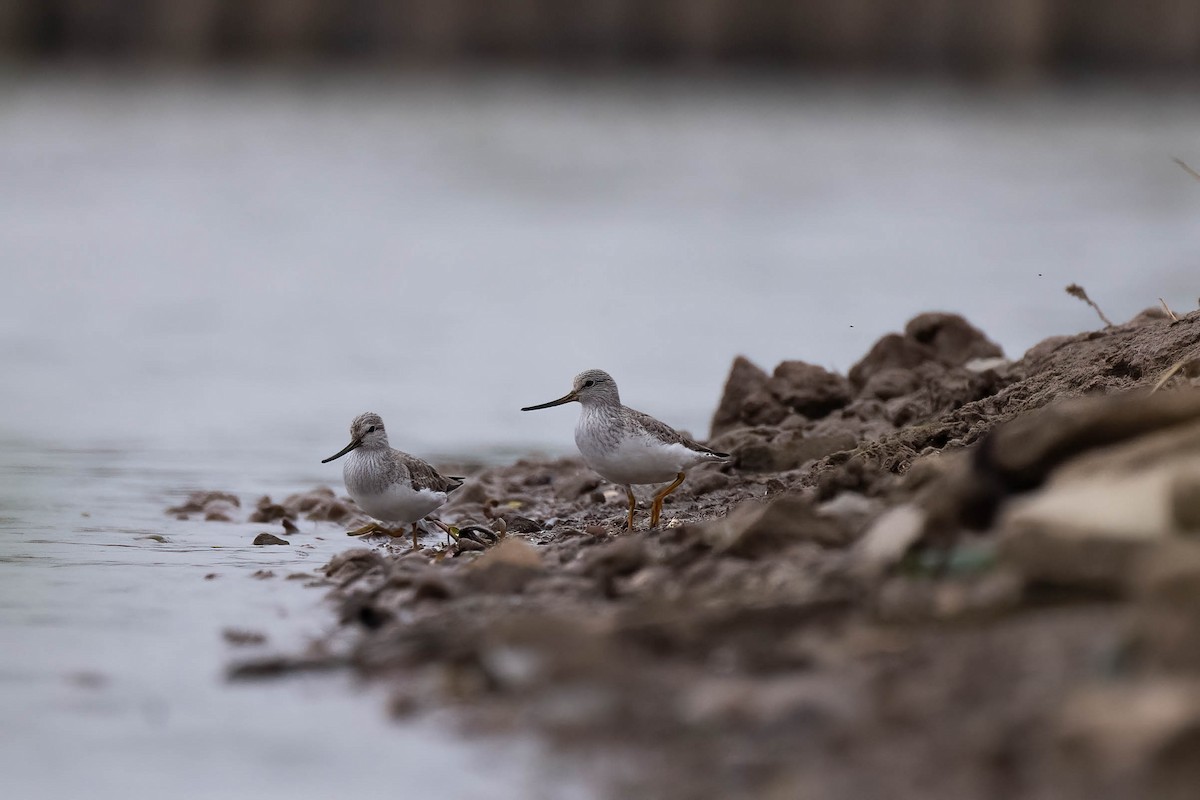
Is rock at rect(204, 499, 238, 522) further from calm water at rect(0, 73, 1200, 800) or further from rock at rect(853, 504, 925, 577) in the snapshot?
rock at rect(853, 504, 925, 577)

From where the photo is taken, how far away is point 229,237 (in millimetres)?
22359

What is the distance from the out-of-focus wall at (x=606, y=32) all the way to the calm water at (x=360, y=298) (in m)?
5.83

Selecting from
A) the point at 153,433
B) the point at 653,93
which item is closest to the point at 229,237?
the point at 153,433

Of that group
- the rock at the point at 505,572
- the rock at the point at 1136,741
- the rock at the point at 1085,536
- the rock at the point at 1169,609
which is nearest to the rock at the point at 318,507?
the rock at the point at 505,572

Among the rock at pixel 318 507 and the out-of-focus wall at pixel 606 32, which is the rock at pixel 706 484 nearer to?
the rock at pixel 318 507

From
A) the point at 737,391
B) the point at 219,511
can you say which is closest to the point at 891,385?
the point at 737,391

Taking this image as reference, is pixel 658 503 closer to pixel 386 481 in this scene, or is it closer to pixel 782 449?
pixel 782 449

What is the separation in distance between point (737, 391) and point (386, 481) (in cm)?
265

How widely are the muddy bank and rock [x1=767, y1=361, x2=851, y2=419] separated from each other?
2.81m

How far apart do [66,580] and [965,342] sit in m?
5.59

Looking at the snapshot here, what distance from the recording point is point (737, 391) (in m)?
9.24

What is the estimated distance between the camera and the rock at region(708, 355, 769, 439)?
9.20 metres

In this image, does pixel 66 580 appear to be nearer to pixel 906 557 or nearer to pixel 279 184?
pixel 906 557

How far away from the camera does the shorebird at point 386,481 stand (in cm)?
750
